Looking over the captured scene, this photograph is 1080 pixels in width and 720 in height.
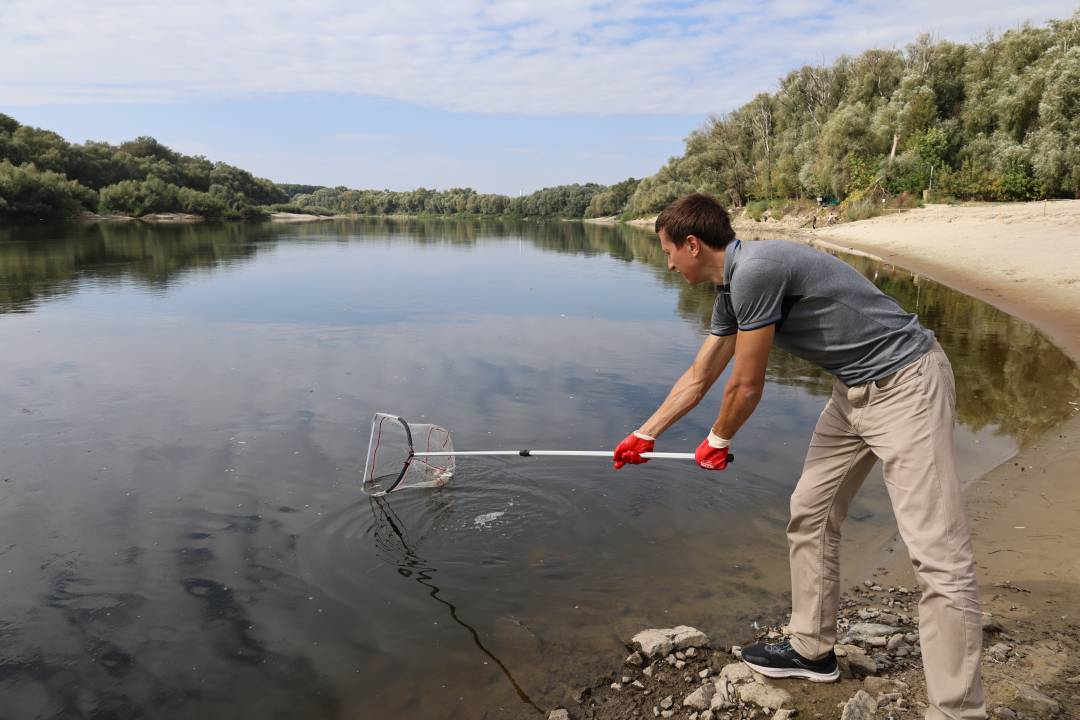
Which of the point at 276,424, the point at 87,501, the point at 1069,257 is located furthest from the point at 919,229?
the point at 87,501

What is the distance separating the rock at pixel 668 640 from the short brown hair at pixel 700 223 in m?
2.57

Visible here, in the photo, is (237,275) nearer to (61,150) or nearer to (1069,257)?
(1069,257)

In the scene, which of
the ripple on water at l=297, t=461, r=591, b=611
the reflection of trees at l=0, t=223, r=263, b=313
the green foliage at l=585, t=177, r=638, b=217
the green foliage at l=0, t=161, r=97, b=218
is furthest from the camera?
the green foliage at l=585, t=177, r=638, b=217

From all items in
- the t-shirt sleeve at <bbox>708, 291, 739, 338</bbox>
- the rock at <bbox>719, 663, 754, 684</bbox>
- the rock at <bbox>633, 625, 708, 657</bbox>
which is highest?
the t-shirt sleeve at <bbox>708, 291, 739, 338</bbox>

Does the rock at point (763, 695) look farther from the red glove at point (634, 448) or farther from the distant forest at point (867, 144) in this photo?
the distant forest at point (867, 144)

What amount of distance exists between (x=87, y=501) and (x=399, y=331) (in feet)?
33.5

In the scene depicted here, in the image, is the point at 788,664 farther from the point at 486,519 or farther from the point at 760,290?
the point at 486,519

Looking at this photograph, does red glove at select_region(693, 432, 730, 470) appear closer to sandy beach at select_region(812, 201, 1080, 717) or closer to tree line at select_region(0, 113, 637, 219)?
sandy beach at select_region(812, 201, 1080, 717)

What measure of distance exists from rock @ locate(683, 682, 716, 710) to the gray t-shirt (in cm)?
194

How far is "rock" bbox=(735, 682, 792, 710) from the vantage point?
3.91 m

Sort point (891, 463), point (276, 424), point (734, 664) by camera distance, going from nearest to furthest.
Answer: point (891, 463) < point (734, 664) < point (276, 424)

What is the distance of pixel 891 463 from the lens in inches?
142

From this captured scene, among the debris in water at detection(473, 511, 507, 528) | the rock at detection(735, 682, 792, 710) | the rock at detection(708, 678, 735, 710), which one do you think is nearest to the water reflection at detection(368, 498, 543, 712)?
the debris in water at detection(473, 511, 507, 528)

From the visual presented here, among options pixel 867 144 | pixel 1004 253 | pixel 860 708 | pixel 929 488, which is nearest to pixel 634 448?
pixel 929 488
